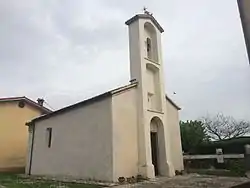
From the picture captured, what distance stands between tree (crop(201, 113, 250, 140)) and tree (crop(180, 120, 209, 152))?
8.49 metres

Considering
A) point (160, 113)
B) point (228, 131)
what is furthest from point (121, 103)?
point (228, 131)

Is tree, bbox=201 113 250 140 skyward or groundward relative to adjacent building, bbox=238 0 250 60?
skyward

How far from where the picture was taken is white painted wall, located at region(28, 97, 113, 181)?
1299 centimetres

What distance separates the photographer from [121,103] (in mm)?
13688

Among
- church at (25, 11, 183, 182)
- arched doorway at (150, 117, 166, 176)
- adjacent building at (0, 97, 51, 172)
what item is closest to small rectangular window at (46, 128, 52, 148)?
church at (25, 11, 183, 182)

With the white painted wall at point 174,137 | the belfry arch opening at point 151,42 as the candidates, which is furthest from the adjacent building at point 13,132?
the white painted wall at point 174,137

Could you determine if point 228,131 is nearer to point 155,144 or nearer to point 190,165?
point 190,165

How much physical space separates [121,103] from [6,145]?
461 inches

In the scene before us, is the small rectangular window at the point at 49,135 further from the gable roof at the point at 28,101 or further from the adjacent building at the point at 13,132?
the gable roof at the point at 28,101

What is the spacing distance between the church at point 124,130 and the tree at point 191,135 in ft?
19.8

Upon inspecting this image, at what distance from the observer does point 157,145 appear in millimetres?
15641

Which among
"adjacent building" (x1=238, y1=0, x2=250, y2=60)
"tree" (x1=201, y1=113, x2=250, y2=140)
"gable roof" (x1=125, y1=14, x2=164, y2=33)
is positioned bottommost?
"adjacent building" (x1=238, y1=0, x2=250, y2=60)

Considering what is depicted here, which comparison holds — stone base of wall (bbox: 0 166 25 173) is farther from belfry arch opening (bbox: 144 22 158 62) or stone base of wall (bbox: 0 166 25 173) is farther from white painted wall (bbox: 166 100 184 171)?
belfry arch opening (bbox: 144 22 158 62)

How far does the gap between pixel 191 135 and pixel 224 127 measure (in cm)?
1208
